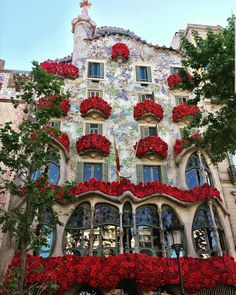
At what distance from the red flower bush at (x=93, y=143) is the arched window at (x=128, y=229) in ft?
14.1

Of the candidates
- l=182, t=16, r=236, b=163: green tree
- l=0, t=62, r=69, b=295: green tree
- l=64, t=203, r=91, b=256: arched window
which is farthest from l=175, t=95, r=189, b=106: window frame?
l=0, t=62, r=69, b=295: green tree

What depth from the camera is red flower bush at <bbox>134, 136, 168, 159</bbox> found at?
2033cm

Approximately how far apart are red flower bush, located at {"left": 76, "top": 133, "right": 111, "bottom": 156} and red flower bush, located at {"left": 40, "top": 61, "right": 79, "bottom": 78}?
687 centimetres

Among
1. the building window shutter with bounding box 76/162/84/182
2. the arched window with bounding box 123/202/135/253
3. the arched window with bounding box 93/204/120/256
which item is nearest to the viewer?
the arched window with bounding box 93/204/120/256

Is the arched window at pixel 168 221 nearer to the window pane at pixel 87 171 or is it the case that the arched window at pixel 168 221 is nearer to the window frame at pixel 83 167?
the window frame at pixel 83 167

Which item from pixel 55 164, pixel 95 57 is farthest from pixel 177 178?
pixel 95 57

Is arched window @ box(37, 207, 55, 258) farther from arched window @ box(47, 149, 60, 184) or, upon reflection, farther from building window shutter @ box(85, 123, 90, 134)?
building window shutter @ box(85, 123, 90, 134)

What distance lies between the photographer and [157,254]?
17188mm

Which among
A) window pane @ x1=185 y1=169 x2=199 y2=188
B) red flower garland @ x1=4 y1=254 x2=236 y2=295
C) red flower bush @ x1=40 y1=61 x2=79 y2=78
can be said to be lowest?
red flower garland @ x1=4 y1=254 x2=236 y2=295

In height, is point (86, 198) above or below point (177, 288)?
above

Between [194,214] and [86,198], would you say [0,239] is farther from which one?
[194,214]

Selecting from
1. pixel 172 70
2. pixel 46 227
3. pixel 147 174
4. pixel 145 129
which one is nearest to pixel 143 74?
pixel 172 70

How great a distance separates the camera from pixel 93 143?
20.1 m

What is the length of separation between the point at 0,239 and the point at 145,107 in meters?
13.1
